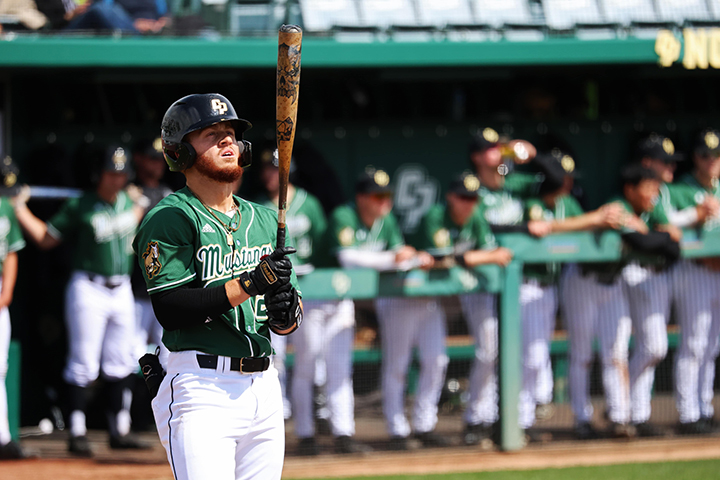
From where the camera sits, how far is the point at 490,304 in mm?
5473

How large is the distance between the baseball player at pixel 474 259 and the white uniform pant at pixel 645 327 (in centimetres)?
88

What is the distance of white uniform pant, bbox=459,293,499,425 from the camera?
5.40 m

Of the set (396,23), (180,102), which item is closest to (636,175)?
(396,23)

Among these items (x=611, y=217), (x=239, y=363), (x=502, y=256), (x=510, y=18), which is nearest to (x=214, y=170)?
(x=239, y=363)

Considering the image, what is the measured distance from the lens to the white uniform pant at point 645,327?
556 centimetres

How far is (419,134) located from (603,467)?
3449 millimetres

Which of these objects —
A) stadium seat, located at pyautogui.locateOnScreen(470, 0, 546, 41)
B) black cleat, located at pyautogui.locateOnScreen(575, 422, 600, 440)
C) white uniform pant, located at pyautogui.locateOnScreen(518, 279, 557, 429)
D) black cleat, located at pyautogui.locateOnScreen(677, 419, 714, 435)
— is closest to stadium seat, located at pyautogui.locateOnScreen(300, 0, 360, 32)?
stadium seat, located at pyautogui.locateOnScreen(470, 0, 546, 41)

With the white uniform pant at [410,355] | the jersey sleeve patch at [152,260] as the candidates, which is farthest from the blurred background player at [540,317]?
the jersey sleeve patch at [152,260]

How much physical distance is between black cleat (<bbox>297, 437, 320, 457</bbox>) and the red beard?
9.21ft

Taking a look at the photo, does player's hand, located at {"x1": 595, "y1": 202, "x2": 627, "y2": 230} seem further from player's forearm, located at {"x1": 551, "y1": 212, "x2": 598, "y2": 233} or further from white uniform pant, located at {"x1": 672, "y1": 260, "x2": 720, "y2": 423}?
white uniform pant, located at {"x1": 672, "y1": 260, "x2": 720, "y2": 423}

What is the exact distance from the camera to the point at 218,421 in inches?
103

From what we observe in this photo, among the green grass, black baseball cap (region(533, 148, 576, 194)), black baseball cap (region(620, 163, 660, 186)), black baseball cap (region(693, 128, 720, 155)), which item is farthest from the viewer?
black baseball cap (region(693, 128, 720, 155))

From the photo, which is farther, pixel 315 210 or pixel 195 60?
pixel 195 60

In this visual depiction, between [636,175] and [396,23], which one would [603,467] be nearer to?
[636,175]
